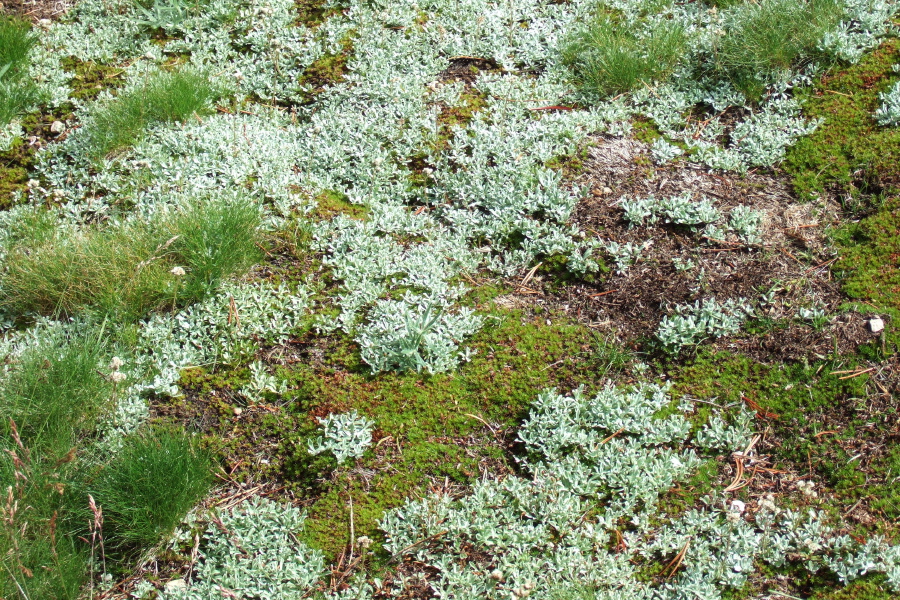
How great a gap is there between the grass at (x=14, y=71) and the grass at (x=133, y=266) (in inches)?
77.3

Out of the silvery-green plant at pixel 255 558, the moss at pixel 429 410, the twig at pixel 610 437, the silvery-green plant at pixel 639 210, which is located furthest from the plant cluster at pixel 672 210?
the silvery-green plant at pixel 255 558

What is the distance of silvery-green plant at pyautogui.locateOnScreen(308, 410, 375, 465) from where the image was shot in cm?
434

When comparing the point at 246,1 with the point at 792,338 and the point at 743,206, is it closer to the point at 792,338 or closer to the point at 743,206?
the point at 743,206

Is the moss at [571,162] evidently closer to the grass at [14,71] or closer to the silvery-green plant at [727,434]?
the silvery-green plant at [727,434]

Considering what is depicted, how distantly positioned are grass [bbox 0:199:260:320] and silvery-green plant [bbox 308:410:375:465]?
1.40m

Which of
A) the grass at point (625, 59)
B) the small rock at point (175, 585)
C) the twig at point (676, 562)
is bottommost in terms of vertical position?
the small rock at point (175, 585)

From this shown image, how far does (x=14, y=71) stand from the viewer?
670 cm

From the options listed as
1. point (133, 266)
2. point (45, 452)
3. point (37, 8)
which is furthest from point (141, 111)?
point (45, 452)

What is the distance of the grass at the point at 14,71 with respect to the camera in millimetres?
6426

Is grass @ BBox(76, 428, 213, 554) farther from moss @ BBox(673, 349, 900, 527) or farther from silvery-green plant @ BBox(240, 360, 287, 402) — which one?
moss @ BBox(673, 349, 900, 527)

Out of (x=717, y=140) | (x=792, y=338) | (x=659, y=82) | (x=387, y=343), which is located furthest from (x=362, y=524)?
(x=659, y=82)

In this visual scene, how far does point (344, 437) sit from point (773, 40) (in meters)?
4.62

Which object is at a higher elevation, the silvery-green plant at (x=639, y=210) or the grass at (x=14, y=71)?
the grass at (x=14, y=71)

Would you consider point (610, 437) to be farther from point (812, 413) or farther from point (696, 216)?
point (696, 216)
